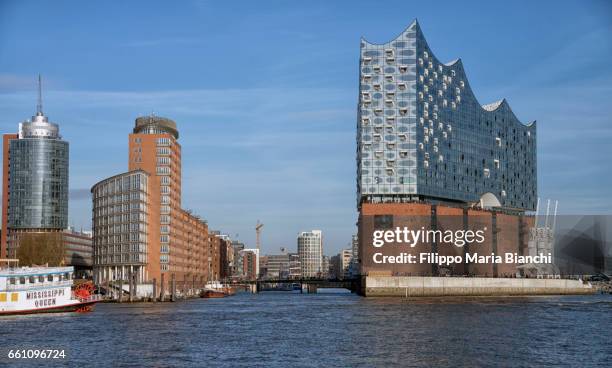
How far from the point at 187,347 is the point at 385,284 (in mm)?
127745

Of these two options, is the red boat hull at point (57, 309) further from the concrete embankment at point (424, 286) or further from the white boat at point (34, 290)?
the concrete embankment at point (424, 286)

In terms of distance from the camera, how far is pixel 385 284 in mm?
195125

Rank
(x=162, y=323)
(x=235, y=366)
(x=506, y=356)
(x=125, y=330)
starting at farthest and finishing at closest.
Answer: (x=162, y=323) < (x=125, y=330) < (x=506, y=356) < (x=235, y=366)

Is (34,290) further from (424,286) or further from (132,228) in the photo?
(424,286)

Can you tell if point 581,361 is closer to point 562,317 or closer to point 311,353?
point 311,353

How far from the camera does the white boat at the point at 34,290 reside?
10475cm

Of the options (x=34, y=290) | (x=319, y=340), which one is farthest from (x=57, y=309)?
(x=319, y=340)

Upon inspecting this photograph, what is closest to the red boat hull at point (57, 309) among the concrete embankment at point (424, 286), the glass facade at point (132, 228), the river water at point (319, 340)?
the river water at point (319, 340)

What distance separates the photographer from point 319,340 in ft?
252

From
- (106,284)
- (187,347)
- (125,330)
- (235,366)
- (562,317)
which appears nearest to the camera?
(235,366)

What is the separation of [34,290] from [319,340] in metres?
45.3

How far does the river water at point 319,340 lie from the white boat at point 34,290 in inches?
105

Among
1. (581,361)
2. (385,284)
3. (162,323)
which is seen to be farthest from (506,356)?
(385,284)

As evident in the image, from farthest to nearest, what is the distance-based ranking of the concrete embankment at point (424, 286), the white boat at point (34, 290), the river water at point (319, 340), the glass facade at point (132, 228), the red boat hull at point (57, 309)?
the glass facade at point (132, 228) < the concrete embankment at point (424, 286) < the red boat hull at point (57, 309) < the white boat at point (34, 290) < the river water at point (319, 340)
